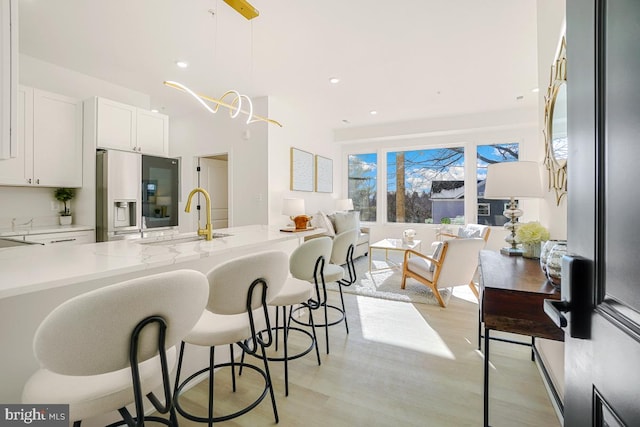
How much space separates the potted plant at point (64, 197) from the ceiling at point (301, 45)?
1.46 m

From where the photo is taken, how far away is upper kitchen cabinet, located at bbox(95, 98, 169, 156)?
3406 millimetres

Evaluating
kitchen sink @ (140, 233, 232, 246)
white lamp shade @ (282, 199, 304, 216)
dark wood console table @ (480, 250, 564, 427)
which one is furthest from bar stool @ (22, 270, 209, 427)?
white lamp shade @ (282, 199, 304, 216)

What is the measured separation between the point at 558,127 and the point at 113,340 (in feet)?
7.28

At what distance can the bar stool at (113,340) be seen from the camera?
763 millimetres

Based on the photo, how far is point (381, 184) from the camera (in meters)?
6.95

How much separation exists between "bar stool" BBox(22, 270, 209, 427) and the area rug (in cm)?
291

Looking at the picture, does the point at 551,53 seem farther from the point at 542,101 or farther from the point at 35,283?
the point at 35,283

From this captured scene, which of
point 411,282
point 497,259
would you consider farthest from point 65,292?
point 411,282

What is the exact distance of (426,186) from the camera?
654cm

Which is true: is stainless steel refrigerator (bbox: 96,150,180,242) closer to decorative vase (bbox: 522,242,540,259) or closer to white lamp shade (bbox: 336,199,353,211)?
white lamp shade (bbox: 336,199,353,211)

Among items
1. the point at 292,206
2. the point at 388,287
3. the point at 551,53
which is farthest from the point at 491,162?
the point at 551,53

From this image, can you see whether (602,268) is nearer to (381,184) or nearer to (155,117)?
(155,117)

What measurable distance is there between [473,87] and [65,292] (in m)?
4.94

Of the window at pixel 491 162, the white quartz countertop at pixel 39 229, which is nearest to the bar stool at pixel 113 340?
the white quartz countertop at pixel 39 229
